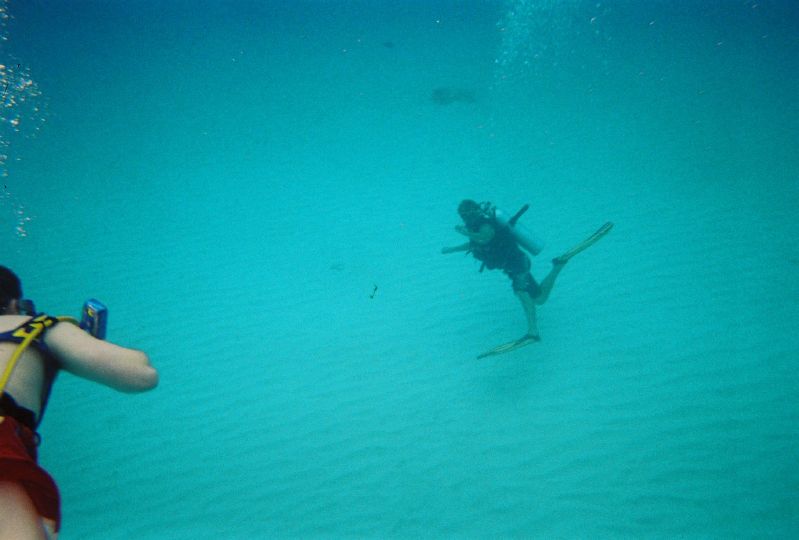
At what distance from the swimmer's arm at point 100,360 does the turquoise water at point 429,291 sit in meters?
4.20

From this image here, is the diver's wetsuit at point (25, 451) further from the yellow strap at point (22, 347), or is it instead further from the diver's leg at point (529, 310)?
the diver's leg at point (529, 310)

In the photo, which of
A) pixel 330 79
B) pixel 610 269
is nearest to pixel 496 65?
pixel 330 79

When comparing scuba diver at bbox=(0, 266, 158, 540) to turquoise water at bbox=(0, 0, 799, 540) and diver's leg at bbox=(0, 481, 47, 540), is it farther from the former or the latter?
turquoise water at bbox=(0, 0, 799, 540)

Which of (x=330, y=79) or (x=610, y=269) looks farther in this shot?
(x=330, y=79)

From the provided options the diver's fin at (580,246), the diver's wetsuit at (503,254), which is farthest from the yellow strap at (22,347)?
the diver's fin at (580,246)

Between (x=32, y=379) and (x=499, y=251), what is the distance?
16.6ft

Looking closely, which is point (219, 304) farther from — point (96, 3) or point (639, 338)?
point (96, 3)

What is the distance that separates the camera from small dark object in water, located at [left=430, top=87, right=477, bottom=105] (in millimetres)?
19109

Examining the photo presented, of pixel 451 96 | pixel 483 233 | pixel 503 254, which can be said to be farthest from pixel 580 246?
pixel 451 96

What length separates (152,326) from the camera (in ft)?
28.8

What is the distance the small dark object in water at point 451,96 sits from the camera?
19109 mm

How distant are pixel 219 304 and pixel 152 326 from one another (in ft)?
4.56

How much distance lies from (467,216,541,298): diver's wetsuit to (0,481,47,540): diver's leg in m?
4.87

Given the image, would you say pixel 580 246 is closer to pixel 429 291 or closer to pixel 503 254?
pixel 503 254
